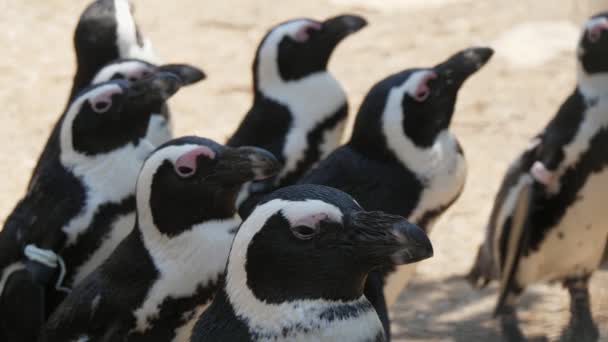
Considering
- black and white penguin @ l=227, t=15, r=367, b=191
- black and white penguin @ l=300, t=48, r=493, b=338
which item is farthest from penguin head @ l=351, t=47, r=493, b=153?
black and white penguin @ l=227, t=15, r=367, b=191

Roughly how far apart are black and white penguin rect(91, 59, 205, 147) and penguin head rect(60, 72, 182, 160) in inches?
14.3

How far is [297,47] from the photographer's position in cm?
508

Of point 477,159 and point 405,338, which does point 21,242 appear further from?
point 477,159

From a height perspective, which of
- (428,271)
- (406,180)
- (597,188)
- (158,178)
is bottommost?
(428,271)

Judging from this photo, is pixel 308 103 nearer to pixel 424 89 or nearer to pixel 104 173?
pixel 424 89

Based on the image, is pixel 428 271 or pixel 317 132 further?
pixel 428 271

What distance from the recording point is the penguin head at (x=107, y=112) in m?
4.05

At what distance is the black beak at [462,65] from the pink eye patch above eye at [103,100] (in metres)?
1.10

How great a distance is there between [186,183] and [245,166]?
192 millimetres

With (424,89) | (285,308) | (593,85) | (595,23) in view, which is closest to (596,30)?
(595,23)

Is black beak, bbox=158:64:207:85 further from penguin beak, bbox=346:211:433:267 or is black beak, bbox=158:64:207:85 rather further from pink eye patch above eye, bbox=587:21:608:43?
penguin beak, bbox=346:211:433:267

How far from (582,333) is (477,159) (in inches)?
72.7

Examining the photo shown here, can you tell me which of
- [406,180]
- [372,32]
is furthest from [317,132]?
[372,32]

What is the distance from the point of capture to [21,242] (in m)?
3.96
